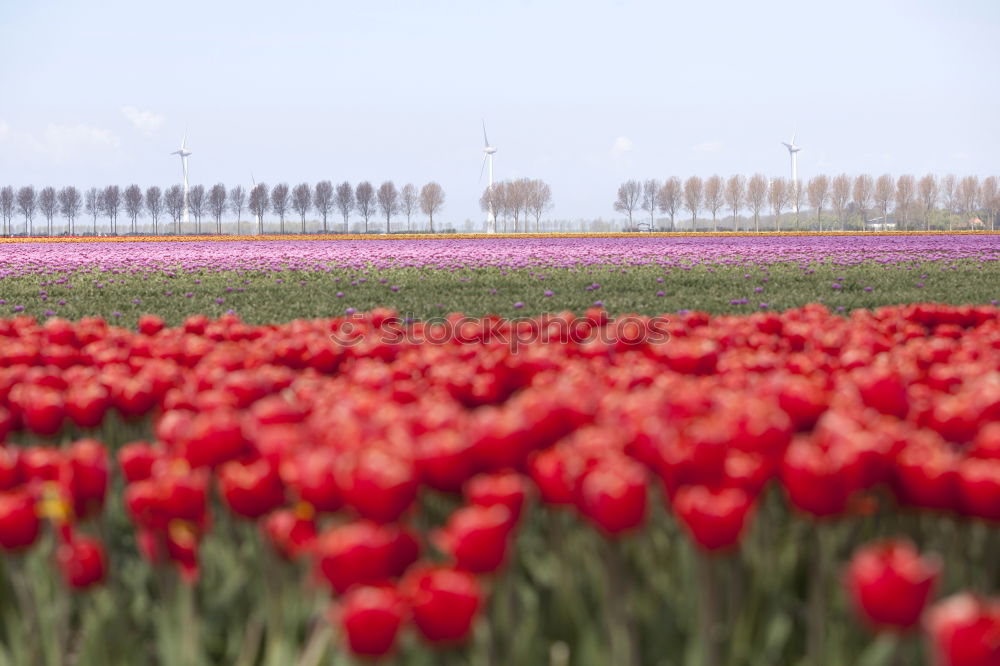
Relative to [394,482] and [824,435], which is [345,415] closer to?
[394,482]

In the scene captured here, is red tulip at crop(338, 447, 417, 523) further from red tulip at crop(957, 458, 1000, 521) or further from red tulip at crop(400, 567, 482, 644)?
red tulip at crop(957, 458, 1000, 521)

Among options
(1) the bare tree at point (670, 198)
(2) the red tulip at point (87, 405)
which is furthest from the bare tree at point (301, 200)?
(2) the red tulip at point (87, 405)

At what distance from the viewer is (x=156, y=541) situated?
7.72 feet

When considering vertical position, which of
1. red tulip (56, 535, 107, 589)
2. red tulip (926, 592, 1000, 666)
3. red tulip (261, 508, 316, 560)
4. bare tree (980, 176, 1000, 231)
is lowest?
Answer: red tulip (56, 535, 107, 589)

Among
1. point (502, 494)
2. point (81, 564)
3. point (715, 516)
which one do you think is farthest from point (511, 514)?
point (81, 564)

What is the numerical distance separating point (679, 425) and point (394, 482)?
0.93 metres

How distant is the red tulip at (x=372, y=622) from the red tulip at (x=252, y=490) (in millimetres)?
631

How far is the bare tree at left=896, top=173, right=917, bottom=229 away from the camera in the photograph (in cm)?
13850

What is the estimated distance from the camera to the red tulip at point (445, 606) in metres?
1.74

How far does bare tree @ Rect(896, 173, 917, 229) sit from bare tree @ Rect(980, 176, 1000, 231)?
10.4m

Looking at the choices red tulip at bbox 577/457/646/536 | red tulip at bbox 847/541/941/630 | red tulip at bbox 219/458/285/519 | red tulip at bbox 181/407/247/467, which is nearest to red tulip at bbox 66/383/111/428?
red tulip at bbox 181/407/247/467

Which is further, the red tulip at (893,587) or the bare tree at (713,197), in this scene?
the bare tree at (713,197)

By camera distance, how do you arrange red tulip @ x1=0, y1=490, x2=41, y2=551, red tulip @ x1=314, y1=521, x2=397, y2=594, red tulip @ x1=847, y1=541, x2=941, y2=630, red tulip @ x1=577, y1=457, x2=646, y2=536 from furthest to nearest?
red tulip @ x1=0, y1=490, x2=41, y2=551 < red tulip @ x1=577, y1=457, x2=646, y2=536 < red tulip @ x1=314, y1=521, x2=397, y2=594 < red tulip @ x1=847, y1=541, x2=941, y2=630

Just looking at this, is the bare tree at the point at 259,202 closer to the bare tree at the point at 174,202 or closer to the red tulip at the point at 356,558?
the bare tree at the point at 174,202
